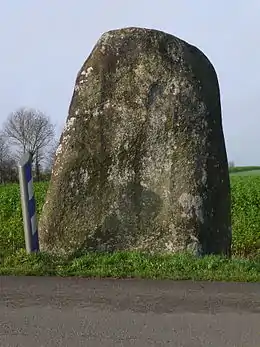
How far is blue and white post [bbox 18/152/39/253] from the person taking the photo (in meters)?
8.02

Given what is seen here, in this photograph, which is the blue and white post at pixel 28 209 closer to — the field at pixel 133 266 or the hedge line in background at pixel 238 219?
the field at pixel 133 266

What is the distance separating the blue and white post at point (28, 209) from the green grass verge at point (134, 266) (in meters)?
0.24

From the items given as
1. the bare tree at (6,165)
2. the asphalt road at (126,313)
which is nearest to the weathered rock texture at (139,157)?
the asphalt road at (126,313)

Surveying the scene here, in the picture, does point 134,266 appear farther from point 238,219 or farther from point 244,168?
point 244,168

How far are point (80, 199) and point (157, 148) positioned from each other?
1295mm

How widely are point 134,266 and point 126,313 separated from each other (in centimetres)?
194

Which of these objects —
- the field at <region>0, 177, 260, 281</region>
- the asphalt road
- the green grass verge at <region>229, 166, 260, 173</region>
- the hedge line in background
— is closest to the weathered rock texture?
the field at <region>0, 177, 260, 281</region>

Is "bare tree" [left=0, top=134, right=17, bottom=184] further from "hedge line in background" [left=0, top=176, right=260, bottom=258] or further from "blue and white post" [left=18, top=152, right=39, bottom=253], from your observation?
"blue and white post" [left=18, top=152, right=39, bottom=253]

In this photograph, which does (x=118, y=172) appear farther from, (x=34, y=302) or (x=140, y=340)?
(x=140, y=340)

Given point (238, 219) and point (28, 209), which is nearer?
point (28, 209)

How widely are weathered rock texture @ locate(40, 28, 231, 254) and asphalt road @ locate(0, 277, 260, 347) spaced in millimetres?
1635

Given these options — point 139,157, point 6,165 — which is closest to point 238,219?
point 139,157

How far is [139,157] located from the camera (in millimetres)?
8516

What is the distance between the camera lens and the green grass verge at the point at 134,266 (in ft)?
22.9
